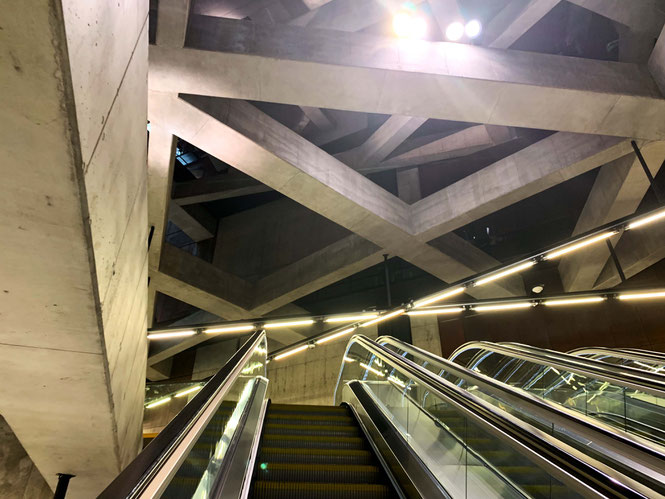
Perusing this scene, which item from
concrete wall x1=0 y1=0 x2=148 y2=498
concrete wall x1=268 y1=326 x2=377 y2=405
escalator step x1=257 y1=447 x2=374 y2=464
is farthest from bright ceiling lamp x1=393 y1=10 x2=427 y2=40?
concrete wall x1=268 y1=326 x2=377 y2=405

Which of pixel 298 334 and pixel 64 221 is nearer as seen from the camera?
pixel 64 221

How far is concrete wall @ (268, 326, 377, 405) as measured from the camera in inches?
544

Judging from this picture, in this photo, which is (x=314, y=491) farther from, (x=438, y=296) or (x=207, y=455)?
(x=438, y=296)

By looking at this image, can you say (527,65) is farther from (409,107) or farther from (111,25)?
(111,25)

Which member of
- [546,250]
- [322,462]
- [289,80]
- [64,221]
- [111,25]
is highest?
[289,80]

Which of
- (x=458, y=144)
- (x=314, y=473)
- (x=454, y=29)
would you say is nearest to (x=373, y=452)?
(x=314, y=473)

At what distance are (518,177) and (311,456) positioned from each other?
557 cm

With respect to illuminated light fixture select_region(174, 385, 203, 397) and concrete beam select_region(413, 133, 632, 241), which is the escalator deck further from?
illuminated light fixture select_region(174, 385, 203, 397)

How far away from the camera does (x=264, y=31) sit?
16.4 feet

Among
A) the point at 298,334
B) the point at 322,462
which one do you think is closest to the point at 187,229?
the point at 298,334

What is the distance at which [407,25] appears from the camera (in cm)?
516

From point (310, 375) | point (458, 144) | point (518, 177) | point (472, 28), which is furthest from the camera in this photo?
point (310, 375)

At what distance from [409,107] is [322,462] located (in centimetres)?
432

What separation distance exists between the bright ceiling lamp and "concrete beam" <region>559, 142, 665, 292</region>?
4166mm
